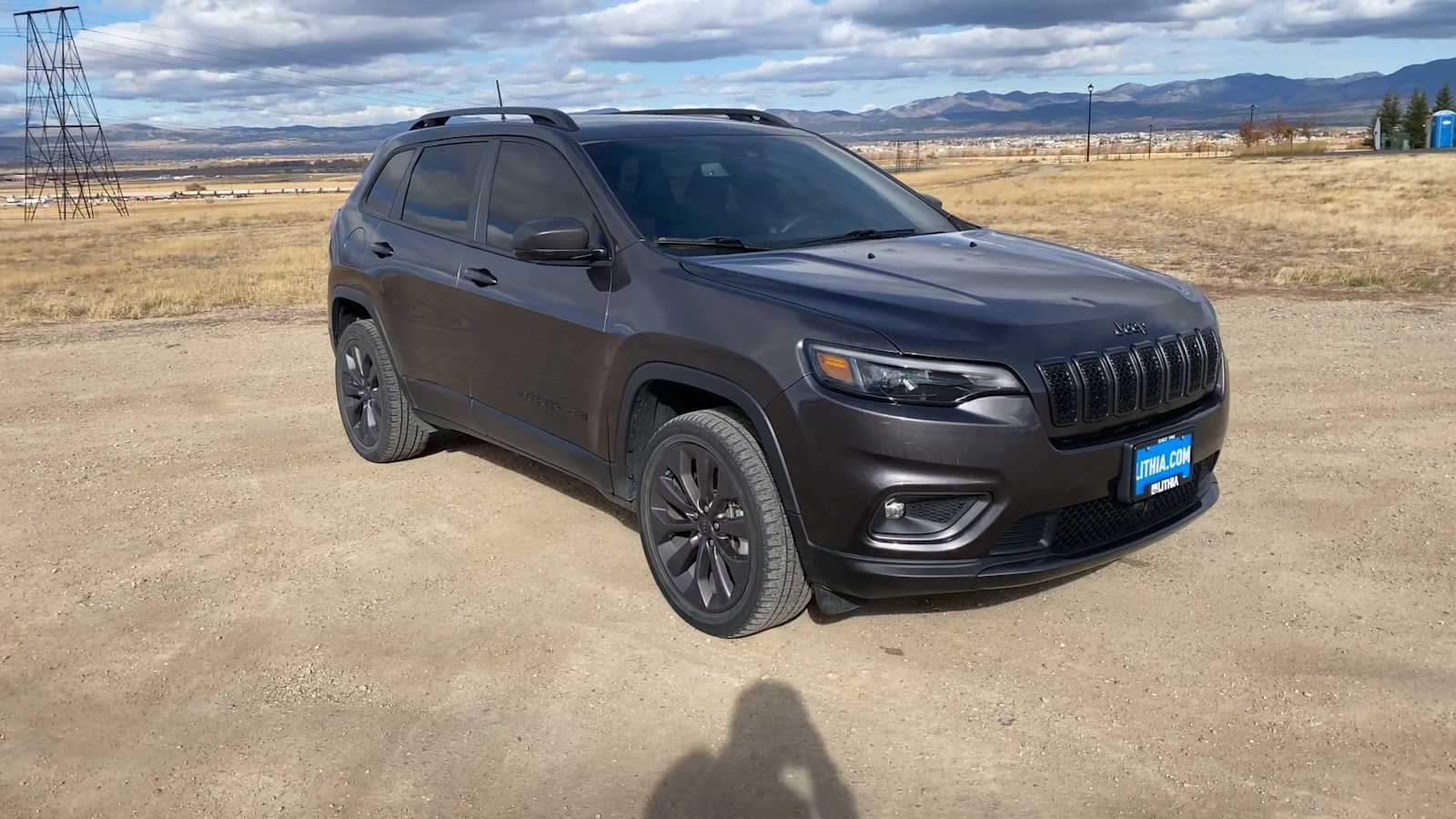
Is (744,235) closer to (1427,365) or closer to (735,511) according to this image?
(735,511)

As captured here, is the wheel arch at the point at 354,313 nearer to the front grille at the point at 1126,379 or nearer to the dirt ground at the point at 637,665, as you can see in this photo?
the dirt ground at the point at 637,665

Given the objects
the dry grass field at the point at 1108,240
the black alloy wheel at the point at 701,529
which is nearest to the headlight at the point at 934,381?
the black alloy wheel at the point at 701,529

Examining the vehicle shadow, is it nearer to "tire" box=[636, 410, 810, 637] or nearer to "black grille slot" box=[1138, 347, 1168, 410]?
"tire" box=[636, 410, 810, 637]

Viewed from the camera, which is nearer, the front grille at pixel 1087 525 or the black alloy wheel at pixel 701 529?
the front grille at pixel 1087 525

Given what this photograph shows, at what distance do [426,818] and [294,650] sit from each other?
131cm

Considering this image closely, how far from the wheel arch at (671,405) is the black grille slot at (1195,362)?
1.44 m

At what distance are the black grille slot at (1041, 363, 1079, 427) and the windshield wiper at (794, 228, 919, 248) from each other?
134cm

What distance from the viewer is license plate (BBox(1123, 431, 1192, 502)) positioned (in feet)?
11.9

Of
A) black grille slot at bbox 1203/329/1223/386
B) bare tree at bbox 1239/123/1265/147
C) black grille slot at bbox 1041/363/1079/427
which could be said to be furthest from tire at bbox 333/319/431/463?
bare tree at bbox 1239/123/1265/147

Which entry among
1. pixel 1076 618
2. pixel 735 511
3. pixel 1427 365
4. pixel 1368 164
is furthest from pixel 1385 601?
pixel 1368 164

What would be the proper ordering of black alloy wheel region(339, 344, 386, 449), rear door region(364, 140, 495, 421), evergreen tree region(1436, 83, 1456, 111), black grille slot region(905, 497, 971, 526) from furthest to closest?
evergreen tree region(1436, 83, 1456, 111) < black alloy wheel region(339, 344, 386, 449) < rear door region(364, 140, 495, 421) < black grille slot region(905, 497, 971, 526)

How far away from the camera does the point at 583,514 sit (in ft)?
18.0

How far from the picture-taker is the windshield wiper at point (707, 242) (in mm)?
4281

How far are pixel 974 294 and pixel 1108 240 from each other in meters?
17.7
